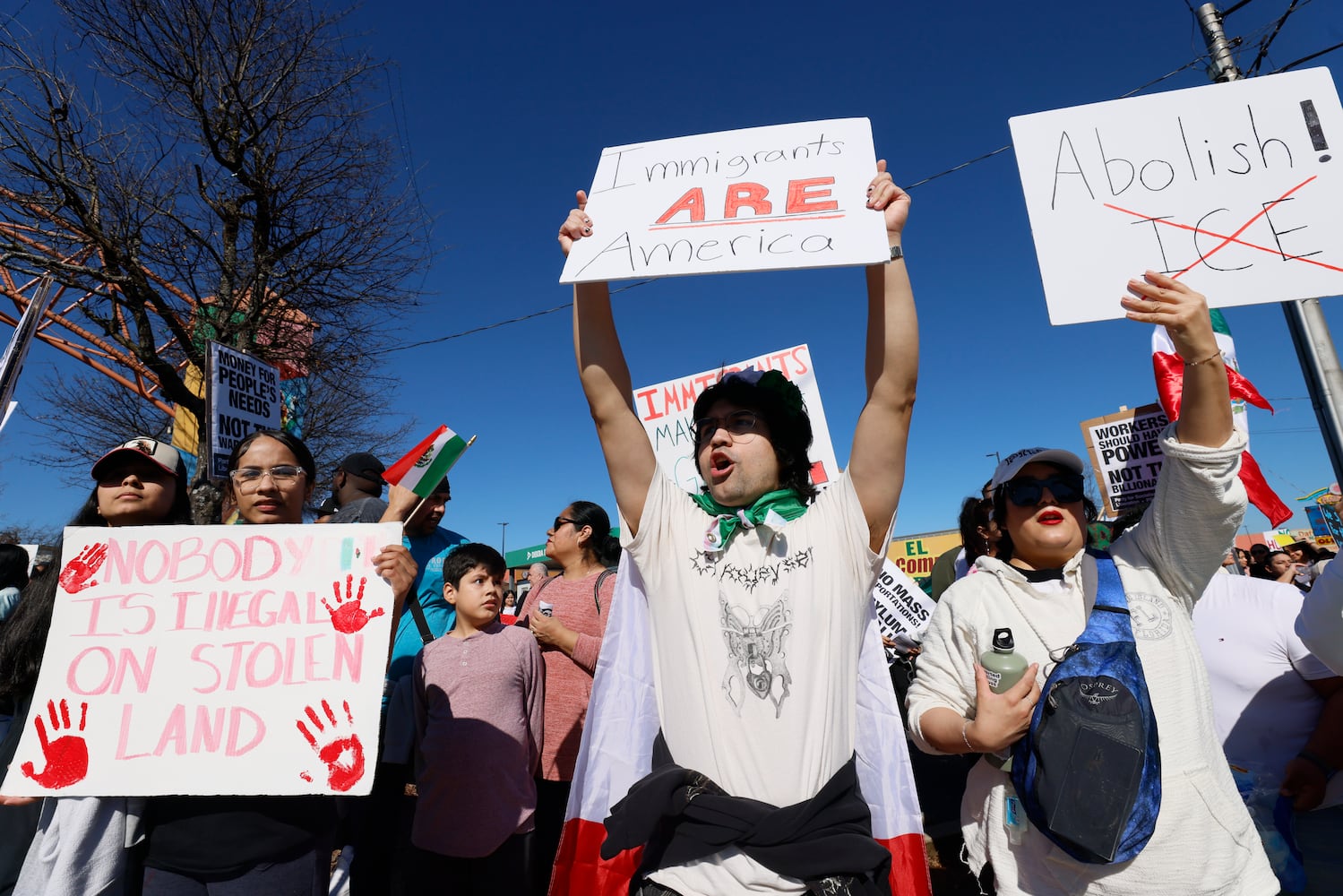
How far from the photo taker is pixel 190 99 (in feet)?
25.3

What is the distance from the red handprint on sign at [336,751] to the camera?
1.78m

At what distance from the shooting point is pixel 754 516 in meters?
1.67

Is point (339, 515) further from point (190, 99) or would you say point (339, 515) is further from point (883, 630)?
point (190, 99)

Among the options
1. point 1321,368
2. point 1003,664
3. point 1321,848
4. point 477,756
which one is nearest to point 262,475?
point 477,756

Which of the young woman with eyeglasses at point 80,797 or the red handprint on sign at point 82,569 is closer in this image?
the young woman with eyeglasses at point 80,797

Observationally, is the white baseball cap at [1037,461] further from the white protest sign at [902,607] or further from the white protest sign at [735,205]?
the white protest sign at [902,607]

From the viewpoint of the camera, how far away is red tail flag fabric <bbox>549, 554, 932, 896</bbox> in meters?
1.68

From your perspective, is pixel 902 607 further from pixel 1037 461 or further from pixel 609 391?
pixel 609 391

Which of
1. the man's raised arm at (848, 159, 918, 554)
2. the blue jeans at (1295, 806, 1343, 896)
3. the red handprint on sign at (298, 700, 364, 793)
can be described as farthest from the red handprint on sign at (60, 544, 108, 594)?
the blue jeans at (1295, 806, 1343, 896)

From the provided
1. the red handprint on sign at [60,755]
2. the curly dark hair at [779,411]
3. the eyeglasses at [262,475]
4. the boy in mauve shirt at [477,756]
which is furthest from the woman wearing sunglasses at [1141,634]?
the red handprint on sign at [60,755]

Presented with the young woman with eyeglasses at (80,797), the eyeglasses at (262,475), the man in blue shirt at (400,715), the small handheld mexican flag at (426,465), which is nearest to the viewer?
the young woman with eyeglasses at (80,797)

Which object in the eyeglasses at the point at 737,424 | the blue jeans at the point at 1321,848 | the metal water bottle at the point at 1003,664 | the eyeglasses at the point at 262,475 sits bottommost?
the blue jeans at the point at 1321,848

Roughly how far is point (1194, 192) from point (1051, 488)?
3.20ft

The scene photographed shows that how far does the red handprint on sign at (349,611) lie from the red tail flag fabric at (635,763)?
2.21ft
